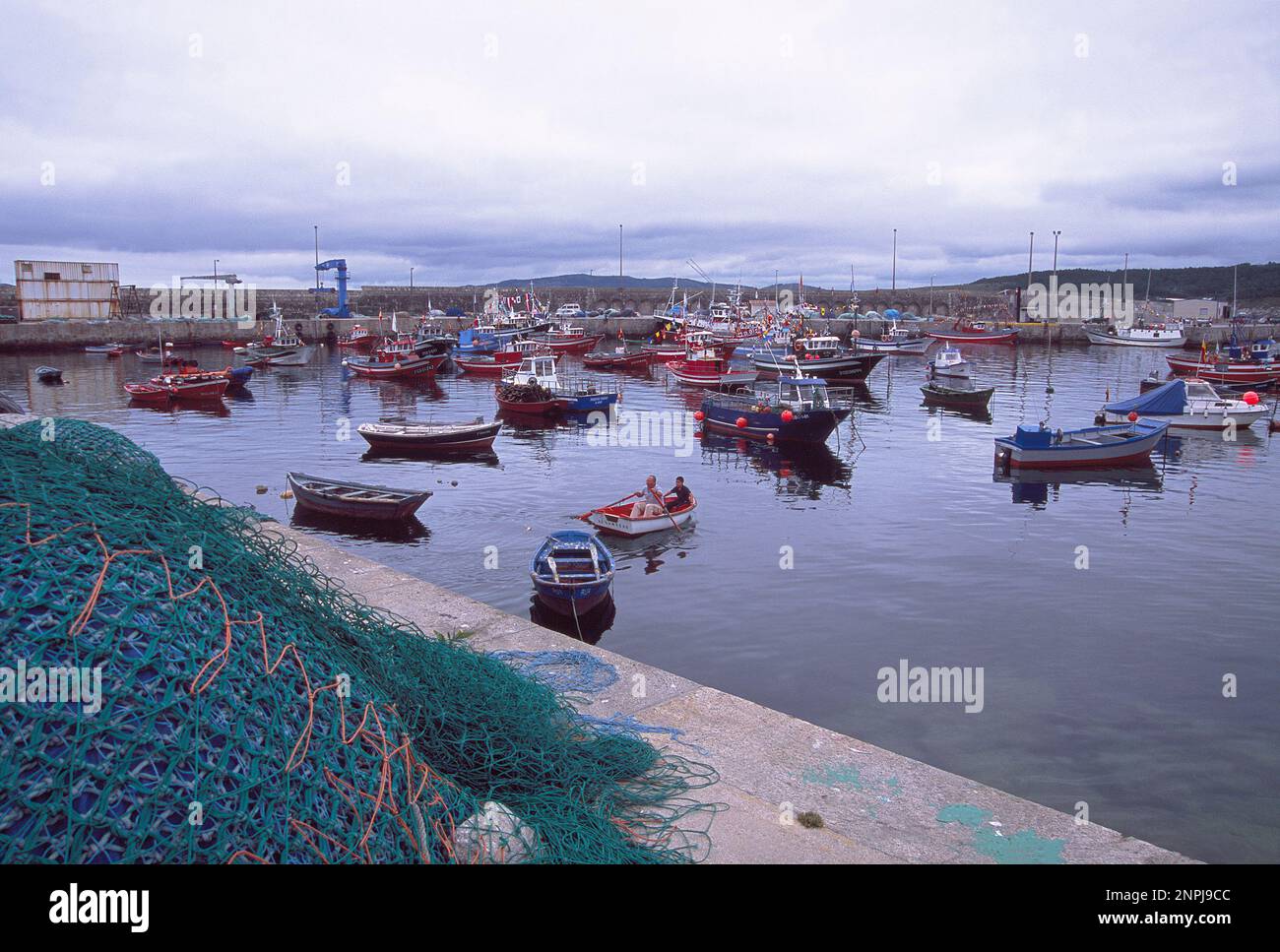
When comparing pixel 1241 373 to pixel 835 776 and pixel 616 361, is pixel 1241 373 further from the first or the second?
pixel 835 776

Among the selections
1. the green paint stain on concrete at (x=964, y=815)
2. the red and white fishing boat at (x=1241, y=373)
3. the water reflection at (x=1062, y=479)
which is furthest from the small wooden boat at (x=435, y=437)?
the red and white fishing boat at (x=1241, y=373)

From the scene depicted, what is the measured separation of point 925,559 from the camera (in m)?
21.2

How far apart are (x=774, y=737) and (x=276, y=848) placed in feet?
15.4

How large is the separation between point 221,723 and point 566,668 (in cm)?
509

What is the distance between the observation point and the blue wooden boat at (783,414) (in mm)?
35344

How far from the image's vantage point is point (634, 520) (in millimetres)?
21953

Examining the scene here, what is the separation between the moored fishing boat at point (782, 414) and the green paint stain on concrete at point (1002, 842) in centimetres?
2885

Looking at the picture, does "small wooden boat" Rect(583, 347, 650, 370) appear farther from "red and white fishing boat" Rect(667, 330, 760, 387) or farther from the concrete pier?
the concrete pier

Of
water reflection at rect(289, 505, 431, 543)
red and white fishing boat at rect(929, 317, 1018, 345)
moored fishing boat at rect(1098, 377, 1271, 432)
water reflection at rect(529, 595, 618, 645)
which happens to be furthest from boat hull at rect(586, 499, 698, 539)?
red and white fishing boat at rect(929, 317, 1018, 345)

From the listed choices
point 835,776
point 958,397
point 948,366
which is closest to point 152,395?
point 958,397

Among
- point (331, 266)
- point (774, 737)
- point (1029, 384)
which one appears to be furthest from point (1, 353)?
point (774, 737)

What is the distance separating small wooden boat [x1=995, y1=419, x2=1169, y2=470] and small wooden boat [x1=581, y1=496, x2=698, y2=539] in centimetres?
1441

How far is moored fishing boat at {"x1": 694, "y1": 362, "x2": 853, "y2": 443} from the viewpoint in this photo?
116 ft
